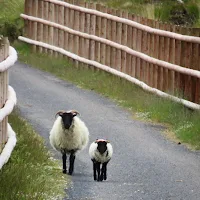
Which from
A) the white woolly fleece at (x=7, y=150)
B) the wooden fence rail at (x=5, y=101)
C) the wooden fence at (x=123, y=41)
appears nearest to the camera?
the white woolly fleece at (x=7, y=150)

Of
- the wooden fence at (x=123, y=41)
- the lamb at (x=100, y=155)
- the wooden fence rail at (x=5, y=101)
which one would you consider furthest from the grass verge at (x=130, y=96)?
the wooden fence rail at (x=5, y=101)

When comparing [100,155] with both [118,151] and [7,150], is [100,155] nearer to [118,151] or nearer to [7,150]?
[118,151]

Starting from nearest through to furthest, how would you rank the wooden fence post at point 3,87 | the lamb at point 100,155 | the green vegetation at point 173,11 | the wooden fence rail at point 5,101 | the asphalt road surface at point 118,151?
the wooden fence rail at point 5,101 < the wooden fence post at point 3,87 < the asphalt road surface at point 118,151 < the lamb at point 100,155 < the green vegetation at point 173,11

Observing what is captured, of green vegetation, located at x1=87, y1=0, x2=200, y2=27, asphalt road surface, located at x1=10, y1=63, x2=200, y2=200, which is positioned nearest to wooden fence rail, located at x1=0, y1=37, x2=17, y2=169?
asphalt road surface, located at x1=10, y1=63, x2=200, y2=200

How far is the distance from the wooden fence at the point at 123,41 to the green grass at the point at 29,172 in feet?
12.3

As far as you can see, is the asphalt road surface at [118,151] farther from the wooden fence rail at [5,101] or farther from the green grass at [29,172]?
the wooden fence rail at [5,101]

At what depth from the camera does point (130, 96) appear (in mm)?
17609

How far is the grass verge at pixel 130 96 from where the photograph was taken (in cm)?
1471

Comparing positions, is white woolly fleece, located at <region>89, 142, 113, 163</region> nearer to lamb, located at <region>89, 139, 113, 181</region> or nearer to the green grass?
lamb, located at <region>89, 139, 113, 181</region>

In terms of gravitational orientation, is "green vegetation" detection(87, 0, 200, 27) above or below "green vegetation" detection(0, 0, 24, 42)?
above

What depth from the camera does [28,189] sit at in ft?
32.2

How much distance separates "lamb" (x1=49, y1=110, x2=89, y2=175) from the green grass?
182mm

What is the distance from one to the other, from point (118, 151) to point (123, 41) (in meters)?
6.53

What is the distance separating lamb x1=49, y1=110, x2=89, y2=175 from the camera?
41.0ft
